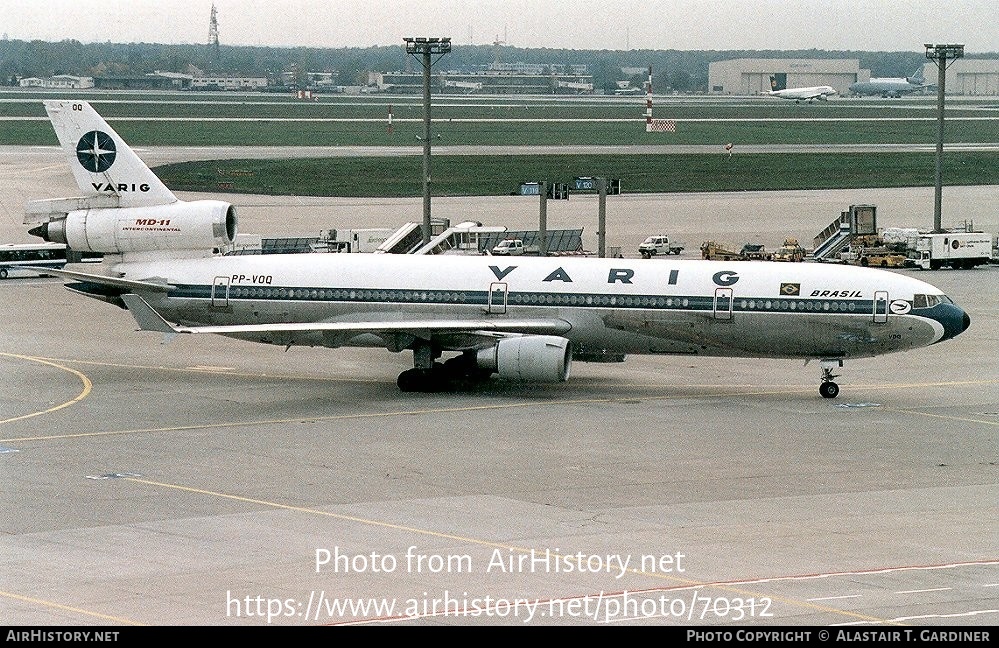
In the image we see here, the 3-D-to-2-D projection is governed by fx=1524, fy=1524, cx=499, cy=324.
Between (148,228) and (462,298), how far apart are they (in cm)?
1097

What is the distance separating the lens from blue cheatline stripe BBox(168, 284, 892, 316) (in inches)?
1805

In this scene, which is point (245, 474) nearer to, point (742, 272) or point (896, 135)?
point (742, 272)

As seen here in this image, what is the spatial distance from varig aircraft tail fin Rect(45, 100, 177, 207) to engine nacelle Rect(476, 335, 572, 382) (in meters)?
13.4

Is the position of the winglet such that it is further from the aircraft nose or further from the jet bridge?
the jet bridge

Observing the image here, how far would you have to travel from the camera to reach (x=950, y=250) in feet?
265

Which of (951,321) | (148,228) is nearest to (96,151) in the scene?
(148,228)

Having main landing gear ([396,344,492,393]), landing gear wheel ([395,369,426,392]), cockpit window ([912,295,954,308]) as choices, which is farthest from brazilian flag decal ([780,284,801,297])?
landing gear wheel ([395,369,426,392])

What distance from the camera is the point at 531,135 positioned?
180250 millimetres

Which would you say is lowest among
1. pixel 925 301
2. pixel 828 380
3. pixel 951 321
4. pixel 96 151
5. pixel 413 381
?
pixel 413 381

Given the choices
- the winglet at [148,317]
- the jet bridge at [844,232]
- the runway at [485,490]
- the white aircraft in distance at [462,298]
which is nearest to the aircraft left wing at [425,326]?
the white aircraft in distance at [462,298]

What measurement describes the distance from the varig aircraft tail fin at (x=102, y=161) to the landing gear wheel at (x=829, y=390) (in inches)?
884

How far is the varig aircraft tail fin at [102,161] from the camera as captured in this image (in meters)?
50.7

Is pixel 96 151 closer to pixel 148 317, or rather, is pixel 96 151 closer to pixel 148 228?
pixel 148 228

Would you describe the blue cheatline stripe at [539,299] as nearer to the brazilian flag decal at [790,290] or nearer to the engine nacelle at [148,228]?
the brazilian flag decal at [790,290]
